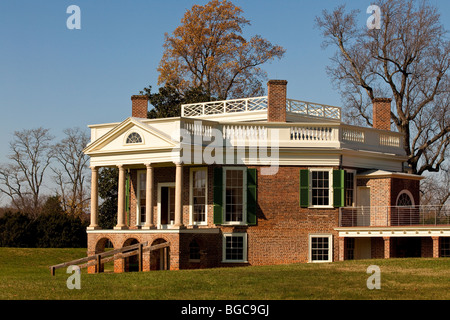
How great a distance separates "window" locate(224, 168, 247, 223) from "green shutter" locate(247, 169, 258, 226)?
338 mm

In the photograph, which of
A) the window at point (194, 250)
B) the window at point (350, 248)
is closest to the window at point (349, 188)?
the window at point (350, 248)

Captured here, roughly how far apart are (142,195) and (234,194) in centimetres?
506

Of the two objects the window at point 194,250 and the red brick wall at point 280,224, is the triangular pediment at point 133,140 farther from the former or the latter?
the window at point 194,250

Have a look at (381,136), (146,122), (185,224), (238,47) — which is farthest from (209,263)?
(238,47)

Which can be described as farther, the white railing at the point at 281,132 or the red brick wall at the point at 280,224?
the white railing at the point at 281,132

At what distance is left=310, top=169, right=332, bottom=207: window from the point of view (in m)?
32.4

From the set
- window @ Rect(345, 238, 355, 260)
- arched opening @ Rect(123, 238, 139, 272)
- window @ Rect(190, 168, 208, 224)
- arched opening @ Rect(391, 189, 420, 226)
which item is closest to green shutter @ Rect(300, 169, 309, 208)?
window @ Rect(345, 238, 355, 260)

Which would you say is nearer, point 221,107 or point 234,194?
point 234,194

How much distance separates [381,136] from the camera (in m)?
35.7

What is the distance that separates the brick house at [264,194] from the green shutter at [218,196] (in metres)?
0.04

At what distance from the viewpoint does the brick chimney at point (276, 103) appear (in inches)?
1325

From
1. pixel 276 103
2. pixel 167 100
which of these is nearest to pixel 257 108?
pixel 276 103

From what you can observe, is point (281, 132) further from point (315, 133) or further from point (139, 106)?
point (139, 106)

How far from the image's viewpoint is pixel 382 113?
124 ft
